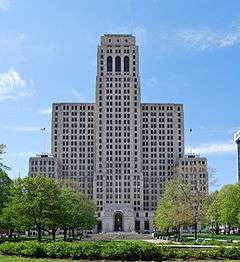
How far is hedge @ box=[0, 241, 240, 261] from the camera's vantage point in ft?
110

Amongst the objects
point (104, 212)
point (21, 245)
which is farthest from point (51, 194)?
point (104, 212)

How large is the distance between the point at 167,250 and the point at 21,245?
37.4 feet

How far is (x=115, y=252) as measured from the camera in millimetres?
33406

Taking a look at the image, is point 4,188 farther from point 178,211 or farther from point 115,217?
point 115,217

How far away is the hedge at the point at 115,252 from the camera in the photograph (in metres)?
33.7

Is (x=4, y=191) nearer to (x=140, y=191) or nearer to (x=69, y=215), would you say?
(x=69, y=215)

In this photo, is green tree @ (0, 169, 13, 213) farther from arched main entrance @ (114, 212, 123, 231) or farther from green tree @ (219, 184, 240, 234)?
arched main entrance @ (114, 212, 123, 231)

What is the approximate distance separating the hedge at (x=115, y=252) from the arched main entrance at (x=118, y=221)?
153 m

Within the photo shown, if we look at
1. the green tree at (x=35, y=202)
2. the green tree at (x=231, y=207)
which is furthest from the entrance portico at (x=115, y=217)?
the green tree at (x=35, y=202)

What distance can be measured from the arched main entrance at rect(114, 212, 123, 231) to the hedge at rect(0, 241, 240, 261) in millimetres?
153242

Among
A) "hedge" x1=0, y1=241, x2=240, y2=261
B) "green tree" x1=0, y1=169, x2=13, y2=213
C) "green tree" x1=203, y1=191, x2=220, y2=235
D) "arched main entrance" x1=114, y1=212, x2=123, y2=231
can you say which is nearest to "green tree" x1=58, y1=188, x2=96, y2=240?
"green tree" x1=0, y1=169, x2=13, y2=213

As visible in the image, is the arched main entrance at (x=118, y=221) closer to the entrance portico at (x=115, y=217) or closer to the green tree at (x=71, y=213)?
the entrance portico at (x=115, y=217)

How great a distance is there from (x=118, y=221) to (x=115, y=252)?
160 metres

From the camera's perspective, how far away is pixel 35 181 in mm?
62594
